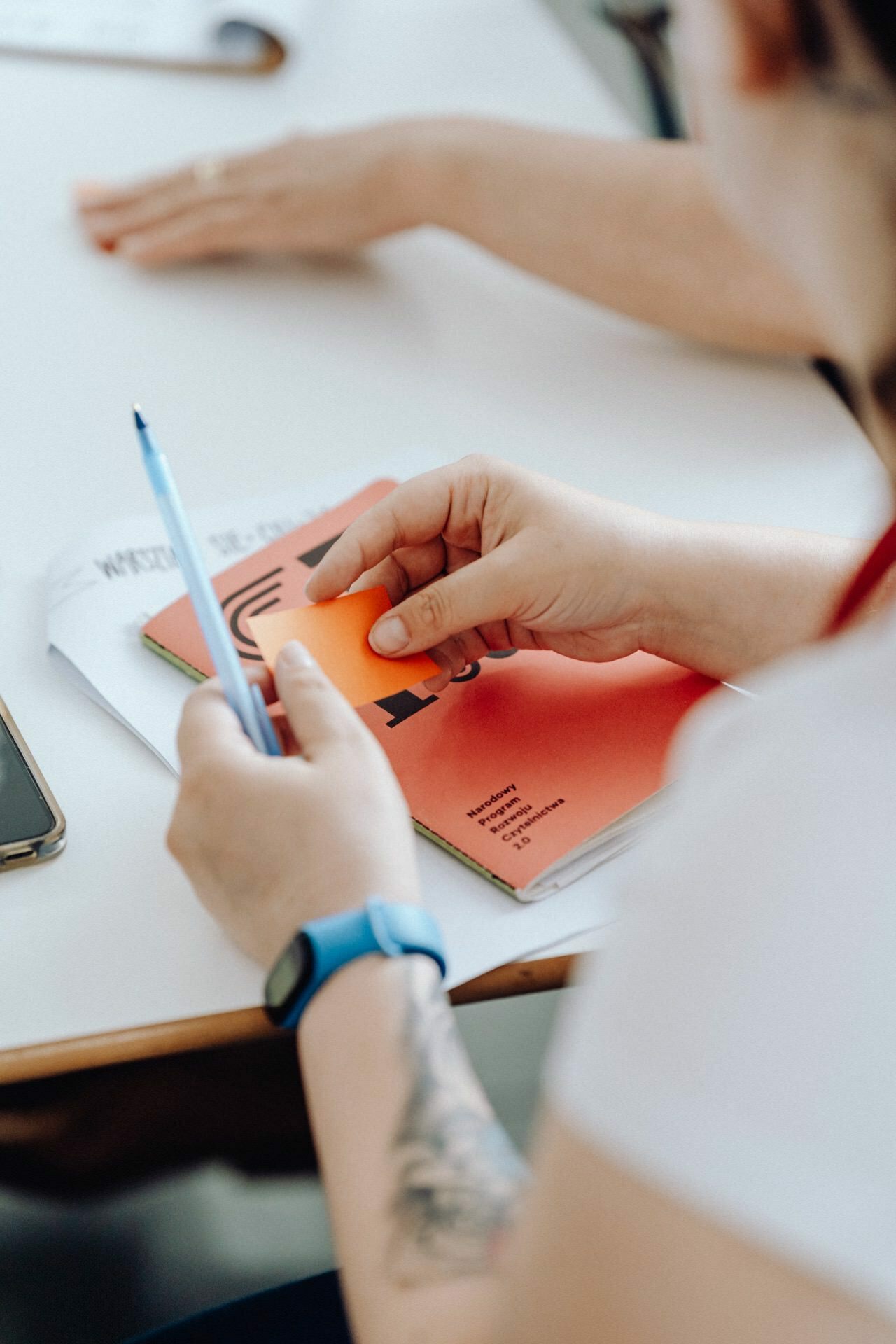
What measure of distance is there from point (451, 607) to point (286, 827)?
20cm

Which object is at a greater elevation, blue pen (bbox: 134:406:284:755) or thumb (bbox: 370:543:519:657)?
blue pen (bbox: 134:406:284:755)

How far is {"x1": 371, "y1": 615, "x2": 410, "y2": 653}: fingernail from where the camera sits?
0.69 metres

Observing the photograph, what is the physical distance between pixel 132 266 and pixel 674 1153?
1057mm

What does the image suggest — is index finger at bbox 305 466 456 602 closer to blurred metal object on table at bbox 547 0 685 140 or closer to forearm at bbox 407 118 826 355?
forearm at bbox 407 118 826 355

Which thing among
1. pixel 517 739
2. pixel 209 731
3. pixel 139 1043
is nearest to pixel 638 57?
pixel 517 739

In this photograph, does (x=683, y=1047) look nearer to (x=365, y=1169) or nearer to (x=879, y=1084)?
(x=879, y=1084)

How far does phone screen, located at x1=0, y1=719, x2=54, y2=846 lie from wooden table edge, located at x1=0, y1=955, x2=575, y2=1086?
0.39 feet

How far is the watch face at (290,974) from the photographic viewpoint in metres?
0.52

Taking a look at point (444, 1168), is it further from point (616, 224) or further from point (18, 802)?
point (616, 224)

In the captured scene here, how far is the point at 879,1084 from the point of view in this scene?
1.03 feet

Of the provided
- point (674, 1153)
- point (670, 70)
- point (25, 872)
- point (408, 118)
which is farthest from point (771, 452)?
point (670, 70)

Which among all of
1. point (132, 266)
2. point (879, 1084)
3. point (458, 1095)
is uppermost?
point (132, 266)

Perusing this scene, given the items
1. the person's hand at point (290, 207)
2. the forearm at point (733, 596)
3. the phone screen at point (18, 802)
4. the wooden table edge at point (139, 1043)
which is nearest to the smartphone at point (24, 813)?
the phone screen at point (18, 802)

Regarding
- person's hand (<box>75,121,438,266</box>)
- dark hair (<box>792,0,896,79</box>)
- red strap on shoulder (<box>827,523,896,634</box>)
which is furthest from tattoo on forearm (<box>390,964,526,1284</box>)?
person's hand (<box>75,121,438,266</box>)
